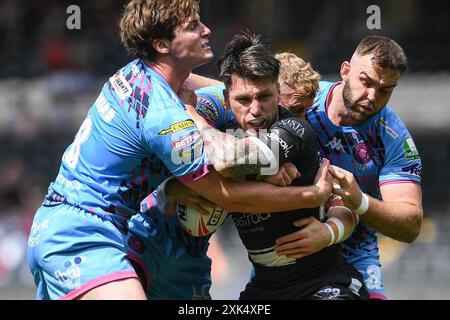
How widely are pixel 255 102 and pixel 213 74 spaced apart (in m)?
8.25

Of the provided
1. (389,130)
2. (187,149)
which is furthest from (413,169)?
(187,149)

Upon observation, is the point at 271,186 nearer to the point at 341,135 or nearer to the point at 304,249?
the point at 304,249

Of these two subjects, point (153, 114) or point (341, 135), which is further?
point (341, 135)

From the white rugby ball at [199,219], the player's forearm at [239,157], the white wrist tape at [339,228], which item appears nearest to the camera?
the player's forearm at [239,157]

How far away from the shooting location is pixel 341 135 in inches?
241

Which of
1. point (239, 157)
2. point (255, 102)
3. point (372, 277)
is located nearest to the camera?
point (239, 157)

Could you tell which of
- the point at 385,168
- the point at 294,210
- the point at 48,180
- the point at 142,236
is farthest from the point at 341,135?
the point at 48,180

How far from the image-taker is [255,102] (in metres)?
5.30

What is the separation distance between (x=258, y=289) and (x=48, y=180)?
8.49 meters

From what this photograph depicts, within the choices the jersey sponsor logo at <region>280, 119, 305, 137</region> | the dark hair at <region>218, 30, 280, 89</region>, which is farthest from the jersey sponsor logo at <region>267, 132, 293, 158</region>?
the dark hair at <region>218, 30, 280, 89</region>

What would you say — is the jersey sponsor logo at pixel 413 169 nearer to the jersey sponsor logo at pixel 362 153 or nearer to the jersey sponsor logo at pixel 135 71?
the jersey sponsor logo at pixel 362 153

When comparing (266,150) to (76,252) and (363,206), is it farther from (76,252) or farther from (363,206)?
(76,252)

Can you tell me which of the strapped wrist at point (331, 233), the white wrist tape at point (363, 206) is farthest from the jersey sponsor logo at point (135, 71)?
the white wrist tape at point (363, 206)

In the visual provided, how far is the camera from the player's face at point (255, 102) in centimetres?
530
